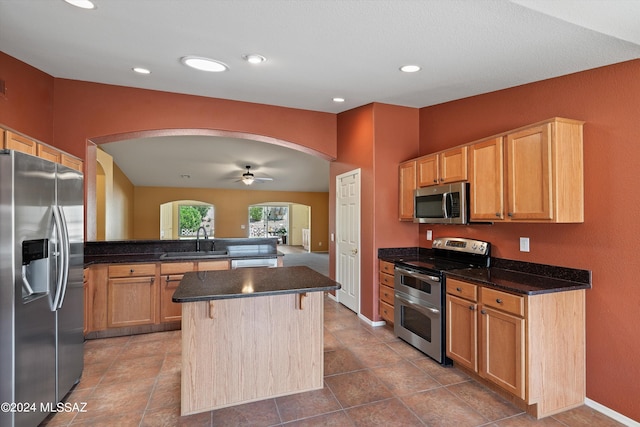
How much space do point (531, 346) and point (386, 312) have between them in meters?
1.76

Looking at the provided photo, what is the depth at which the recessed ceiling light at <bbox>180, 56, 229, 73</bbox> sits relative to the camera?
9.34ft

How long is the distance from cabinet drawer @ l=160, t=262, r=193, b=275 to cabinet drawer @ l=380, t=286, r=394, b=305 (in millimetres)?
2312

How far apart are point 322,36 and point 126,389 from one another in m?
3.16

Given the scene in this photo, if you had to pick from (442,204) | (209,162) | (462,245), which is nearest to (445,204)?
(442,204)

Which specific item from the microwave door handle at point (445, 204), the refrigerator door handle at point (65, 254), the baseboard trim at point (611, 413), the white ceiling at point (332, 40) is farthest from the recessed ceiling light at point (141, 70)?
the baseboard trim at point (611, 413)

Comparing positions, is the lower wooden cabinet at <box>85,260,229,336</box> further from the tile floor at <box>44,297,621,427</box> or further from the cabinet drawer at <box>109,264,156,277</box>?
the tile floor at <box>44,297,621,427</box>

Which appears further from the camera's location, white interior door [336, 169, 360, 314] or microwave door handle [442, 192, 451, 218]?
white interior door [336, 169, 360, 314]

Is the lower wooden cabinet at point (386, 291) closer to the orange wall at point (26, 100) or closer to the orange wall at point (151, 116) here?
the orange wall at point (151, 116)

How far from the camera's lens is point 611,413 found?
223 cm

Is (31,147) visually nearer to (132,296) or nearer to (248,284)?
(132,296)

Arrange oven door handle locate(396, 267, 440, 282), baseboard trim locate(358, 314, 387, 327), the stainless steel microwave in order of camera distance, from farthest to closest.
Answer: baseboard trim locate(358, 314, 387, 327)
the stainless steel microwave
oven door handle locate(396, 267, 440, 282)

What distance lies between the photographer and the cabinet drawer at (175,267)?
3.67 metres

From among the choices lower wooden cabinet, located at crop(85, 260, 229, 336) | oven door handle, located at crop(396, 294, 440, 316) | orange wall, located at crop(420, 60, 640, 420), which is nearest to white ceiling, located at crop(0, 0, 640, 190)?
orange wall, located at crop(420, 60, 640, 420)

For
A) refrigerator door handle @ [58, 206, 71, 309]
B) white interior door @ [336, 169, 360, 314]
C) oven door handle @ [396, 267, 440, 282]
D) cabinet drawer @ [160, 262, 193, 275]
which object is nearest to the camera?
refrigerator door handle @ [58, 206, 71, 309]
